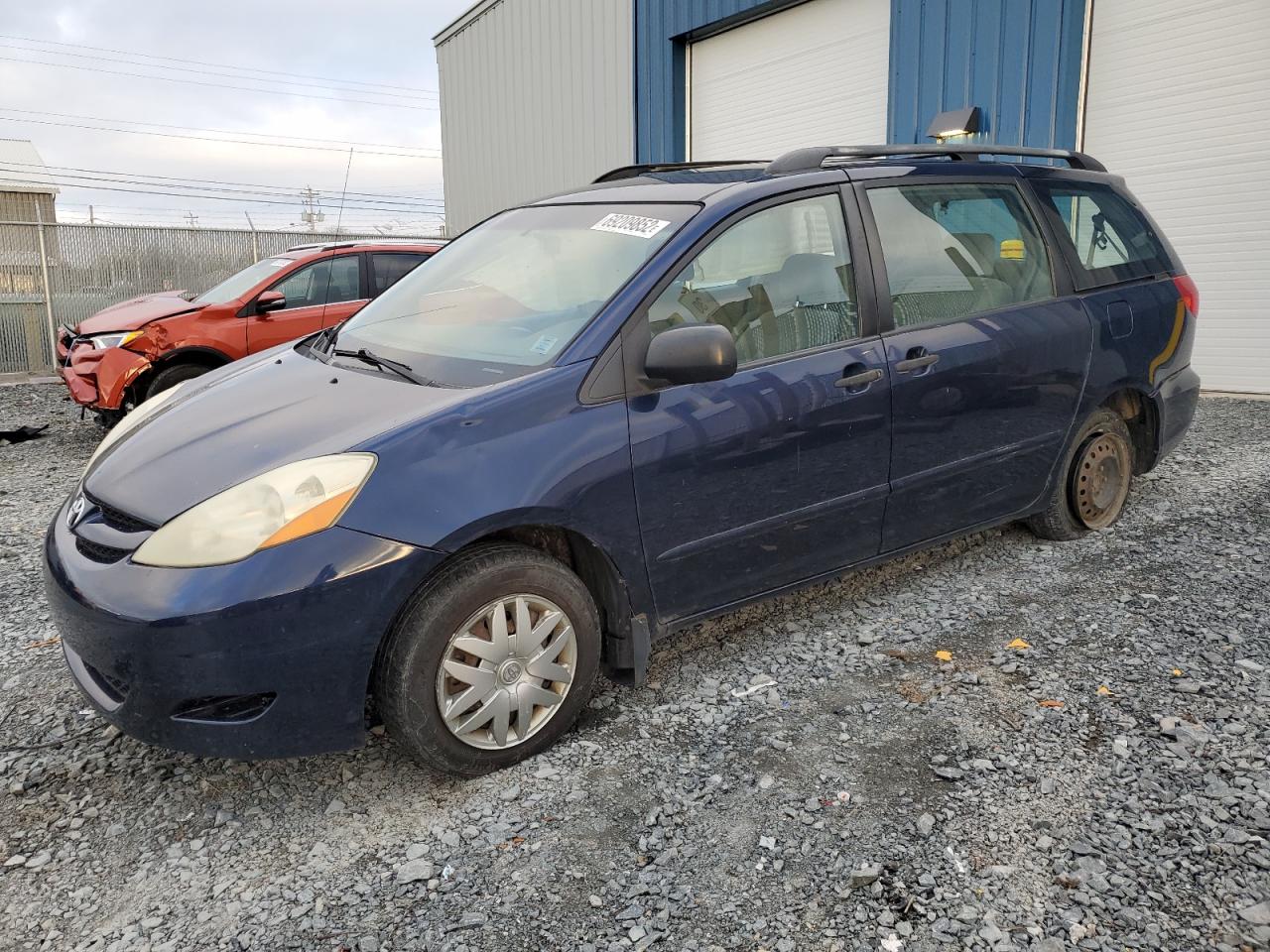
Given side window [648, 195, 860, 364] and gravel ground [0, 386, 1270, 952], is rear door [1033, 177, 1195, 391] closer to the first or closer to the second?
gravel ground [0, 386, 1270, 952]

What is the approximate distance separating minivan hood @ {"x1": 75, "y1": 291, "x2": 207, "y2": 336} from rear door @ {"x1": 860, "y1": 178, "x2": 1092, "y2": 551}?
6354mm

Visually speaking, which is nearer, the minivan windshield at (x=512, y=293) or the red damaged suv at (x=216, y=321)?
the minivan windshield at (x=512, y=293)

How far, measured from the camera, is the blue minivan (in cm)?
242

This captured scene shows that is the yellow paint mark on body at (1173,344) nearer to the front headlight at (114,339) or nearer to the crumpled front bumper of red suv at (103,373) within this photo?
the crumpled front bumper of red suv at (103,373)

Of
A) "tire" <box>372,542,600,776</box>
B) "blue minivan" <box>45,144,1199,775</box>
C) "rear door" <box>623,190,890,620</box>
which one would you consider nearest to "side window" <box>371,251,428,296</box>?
"blue minivan" <box>45,144,1199,775</box>

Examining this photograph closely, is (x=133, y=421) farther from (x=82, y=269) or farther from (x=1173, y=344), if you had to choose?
(x=82, y=269)

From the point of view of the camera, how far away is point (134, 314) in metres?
8.02

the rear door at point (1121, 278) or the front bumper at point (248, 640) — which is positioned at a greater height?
the rear door at point (1121, 278)

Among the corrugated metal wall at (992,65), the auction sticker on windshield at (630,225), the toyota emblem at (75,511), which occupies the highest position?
the corrugated metal wall at (992,65)

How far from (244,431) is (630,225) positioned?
1.42m

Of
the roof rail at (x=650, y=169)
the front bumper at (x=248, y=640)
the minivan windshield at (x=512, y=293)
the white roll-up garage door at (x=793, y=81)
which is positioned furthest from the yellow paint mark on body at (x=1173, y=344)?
the white roll-up garage door at (x=793, y=81)

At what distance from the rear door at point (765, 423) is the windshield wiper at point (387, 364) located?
2.11 ft

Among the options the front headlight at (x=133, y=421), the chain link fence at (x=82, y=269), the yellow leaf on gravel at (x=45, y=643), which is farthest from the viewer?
the chain link fence at (x=82, y=269)

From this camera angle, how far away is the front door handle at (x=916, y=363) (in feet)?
11.3
